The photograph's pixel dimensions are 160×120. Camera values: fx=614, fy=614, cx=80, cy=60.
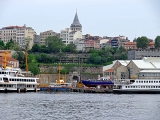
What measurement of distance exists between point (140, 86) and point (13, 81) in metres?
19.1

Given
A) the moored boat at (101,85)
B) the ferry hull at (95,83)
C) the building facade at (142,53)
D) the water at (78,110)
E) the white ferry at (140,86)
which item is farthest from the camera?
the building facade at (142,53)

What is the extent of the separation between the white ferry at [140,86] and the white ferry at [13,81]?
1335 centimetres

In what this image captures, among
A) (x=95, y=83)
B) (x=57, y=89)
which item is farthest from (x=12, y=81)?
(x=95, y=83)

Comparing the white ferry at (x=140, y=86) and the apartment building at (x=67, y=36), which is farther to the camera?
the apartment building at (x=67, y=36)

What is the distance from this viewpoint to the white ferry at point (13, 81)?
87875 millimetres

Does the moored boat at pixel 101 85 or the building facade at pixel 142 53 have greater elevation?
the building facade at pixel 142 53

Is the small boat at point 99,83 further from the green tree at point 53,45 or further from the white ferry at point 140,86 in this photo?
the green tree at point 53,45

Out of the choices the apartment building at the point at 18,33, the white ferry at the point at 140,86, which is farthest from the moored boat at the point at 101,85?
the apartment building at the point at 18,33

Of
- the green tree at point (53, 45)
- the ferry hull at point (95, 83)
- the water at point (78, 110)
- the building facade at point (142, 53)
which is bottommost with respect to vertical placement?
the water at point (78, 110)

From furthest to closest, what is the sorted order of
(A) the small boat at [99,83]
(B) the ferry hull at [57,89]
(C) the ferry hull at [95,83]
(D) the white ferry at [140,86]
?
(B) the ferry hull at [57,89] < (C) the ferry hull at [95,83] < (A) the small boat at [99,83] < (D) the white ferry at [140,86]

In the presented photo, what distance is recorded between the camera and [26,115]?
52.2m

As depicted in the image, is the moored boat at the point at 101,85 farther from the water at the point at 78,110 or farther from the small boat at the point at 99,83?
the water at the point at 78,110

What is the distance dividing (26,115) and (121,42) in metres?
138

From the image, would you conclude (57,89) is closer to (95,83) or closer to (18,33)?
(95,83)
